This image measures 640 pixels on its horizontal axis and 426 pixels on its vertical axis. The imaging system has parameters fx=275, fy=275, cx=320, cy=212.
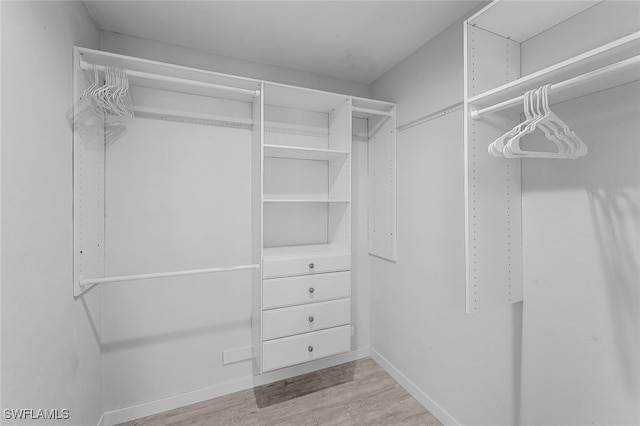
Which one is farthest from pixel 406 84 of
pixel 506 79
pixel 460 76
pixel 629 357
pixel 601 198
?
pixel 629 357

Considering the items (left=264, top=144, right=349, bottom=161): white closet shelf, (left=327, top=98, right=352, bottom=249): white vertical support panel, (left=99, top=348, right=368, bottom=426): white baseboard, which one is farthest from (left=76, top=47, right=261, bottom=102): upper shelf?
(left=99, top=348, right=368, bottom=426): white baseboard

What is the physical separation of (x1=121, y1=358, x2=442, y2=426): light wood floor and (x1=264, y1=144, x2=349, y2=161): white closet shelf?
1.80m

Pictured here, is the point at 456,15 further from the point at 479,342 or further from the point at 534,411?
the point at 534,411

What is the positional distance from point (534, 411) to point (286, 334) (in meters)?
1.36

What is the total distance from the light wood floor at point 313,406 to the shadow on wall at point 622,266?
1.22 m

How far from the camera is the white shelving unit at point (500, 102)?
1132mm

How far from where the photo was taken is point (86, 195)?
4.94 feet

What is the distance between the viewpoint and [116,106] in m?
1.62

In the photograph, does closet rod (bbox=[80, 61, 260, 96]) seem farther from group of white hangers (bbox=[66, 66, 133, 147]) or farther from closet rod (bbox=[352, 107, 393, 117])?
closet rod (bbox=[352, 107, 393, 117])

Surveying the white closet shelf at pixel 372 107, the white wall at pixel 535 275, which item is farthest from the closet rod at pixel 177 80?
the white wall at pixel 535 275

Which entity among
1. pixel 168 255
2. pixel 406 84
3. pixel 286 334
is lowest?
pixel 286 334

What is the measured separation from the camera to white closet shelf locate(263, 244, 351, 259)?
196cm

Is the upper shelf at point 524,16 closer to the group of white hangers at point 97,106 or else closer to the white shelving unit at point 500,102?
the white shelving unit at point 500,102

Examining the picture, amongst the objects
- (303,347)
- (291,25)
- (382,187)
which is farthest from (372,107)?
(303,347)
